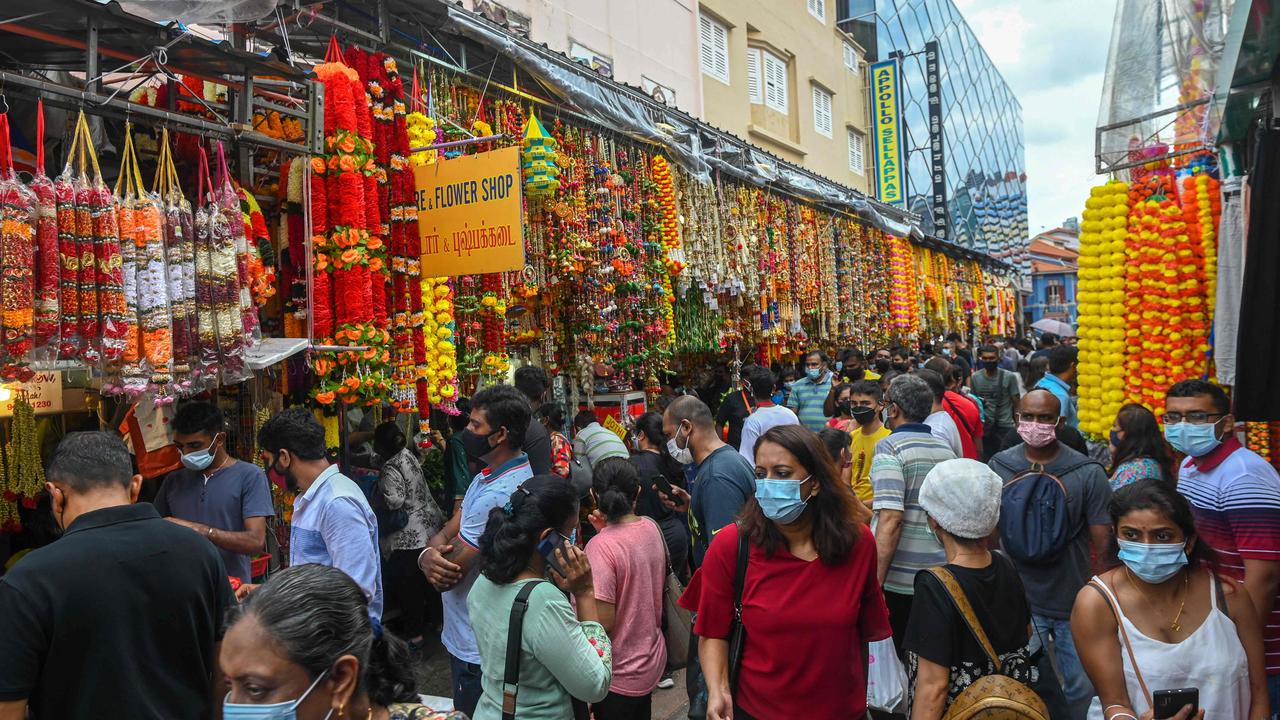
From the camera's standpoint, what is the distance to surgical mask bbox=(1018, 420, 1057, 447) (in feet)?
13.5

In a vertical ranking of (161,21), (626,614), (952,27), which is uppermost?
(952,27)

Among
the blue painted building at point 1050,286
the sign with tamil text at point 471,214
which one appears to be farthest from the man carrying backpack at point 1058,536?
the blue painted building at point 1050,286

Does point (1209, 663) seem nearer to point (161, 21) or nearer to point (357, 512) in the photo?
point (357, 512)

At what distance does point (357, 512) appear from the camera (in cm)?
357

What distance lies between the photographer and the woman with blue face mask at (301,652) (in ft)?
5.59

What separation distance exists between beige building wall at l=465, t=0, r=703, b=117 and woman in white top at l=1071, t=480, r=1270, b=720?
8.42 m

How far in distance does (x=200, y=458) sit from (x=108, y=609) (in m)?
1.64

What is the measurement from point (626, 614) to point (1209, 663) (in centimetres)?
213

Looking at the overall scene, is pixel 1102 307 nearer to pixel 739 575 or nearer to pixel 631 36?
pixel 739 575

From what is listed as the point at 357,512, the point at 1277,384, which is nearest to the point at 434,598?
the point at 357,512

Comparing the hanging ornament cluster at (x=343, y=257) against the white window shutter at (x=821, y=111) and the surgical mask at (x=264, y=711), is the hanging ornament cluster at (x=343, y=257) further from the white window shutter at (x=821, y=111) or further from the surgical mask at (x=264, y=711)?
the white window shutter at (x=821, y=111)

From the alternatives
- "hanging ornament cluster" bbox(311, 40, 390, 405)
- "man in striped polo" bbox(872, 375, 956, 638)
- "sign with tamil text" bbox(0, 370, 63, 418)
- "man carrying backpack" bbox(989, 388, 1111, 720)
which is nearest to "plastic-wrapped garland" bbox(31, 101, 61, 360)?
"sign with tamil text" bbox(0, 370, 63, 418)

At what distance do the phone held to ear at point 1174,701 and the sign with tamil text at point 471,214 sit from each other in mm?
3684

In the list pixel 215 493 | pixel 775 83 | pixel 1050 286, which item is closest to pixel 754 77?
pixel 775 83
